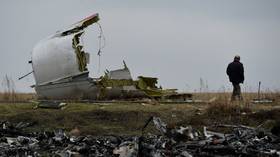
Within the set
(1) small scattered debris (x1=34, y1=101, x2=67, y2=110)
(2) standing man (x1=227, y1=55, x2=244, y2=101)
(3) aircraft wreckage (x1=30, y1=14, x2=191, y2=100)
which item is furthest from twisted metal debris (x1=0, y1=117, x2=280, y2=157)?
(3) aircraft wreckage (x1=30, y1=14, x2=191, y2=100)

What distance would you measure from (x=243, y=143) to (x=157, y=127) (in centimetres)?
248

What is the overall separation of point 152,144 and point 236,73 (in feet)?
33.0

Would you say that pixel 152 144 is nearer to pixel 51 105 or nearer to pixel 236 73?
pixel 51 105

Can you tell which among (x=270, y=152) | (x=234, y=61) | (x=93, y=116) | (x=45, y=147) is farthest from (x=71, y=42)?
(x=270, y=152)

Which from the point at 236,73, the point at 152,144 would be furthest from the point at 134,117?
the point at 236,73

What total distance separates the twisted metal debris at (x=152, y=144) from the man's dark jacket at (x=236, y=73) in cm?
716

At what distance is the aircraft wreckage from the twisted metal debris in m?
8.79

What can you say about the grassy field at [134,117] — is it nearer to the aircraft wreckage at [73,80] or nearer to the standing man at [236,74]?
the standing man at [236,74]

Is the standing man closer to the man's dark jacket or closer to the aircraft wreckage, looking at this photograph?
the man's dark jacket

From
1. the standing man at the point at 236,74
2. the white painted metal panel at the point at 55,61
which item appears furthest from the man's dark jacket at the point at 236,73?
the white painted metal panel at the point at 55,61

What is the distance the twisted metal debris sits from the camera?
1176cm

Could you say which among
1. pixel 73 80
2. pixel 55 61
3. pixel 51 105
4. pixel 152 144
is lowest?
pixel 152 144

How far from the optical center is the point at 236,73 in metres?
21.9

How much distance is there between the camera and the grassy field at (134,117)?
51.8 feet
